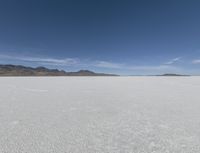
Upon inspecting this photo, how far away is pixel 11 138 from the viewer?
187 cm

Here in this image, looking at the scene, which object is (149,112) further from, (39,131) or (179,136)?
(39,131)

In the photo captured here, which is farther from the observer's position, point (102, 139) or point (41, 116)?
point (41, 116)

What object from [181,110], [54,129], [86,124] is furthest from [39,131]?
[181,110]

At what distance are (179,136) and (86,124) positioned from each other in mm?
1342

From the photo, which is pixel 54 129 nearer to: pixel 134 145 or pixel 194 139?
pixel 134 145

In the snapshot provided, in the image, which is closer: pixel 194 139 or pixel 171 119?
pixel 194 139

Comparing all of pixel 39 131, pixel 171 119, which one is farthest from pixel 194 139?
pixel 39 131

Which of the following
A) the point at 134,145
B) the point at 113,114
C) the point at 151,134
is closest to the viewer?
the point at 134,145

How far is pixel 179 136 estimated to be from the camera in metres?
1.96

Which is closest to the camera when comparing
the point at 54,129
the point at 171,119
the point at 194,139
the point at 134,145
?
the point at 134,145

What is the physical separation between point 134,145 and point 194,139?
2.61 feet

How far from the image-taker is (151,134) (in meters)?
2.03

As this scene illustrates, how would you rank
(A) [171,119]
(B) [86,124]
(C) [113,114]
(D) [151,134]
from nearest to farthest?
(D) [151,134] < (B) [86,124] < (A) [171,119] < (C) [113,114]

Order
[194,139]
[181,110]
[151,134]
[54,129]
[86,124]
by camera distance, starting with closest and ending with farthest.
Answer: [194,139] → [151,134] → [54,129] → [86,124] → [181,110]
